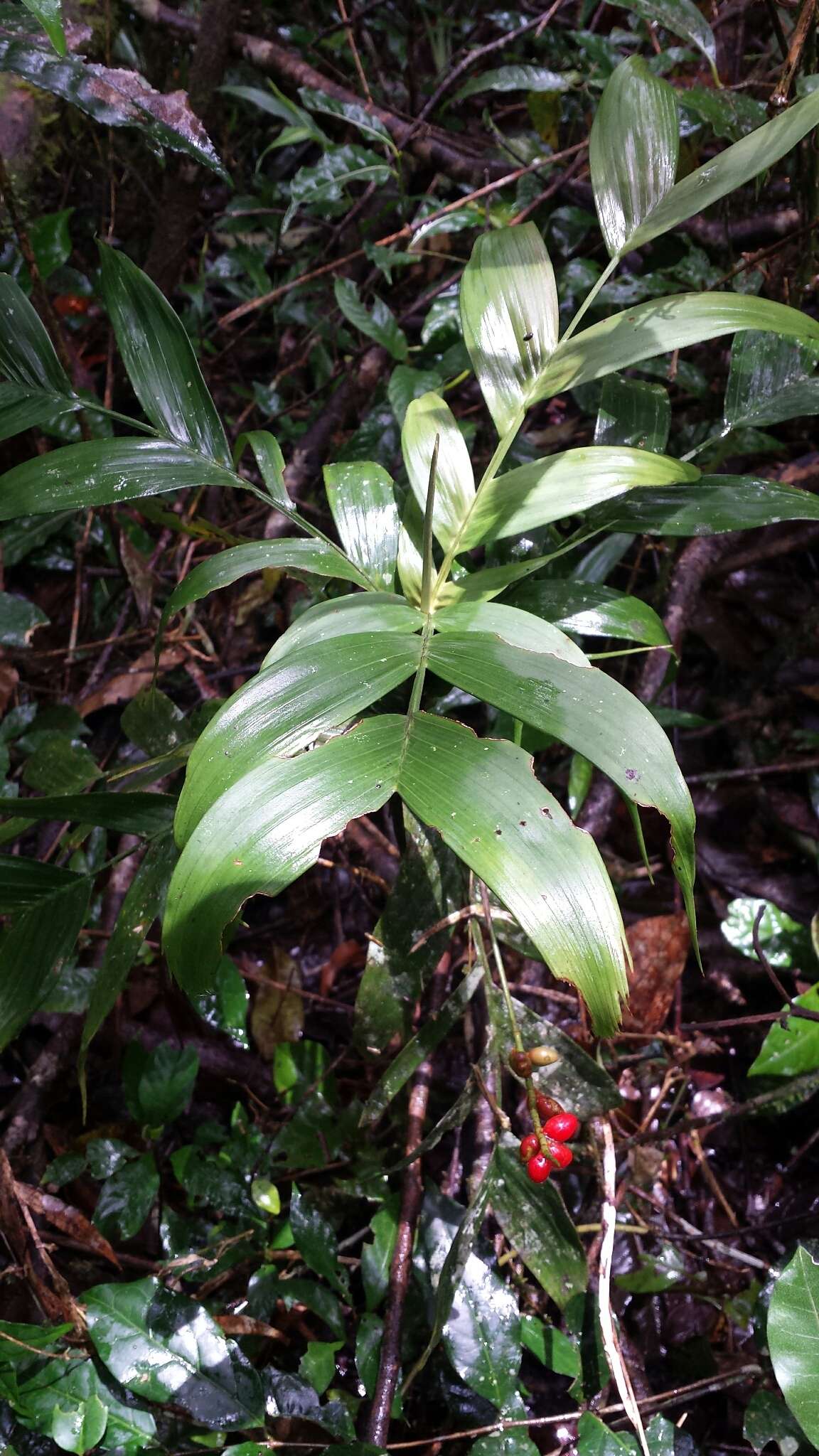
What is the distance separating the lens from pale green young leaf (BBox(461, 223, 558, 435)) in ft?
3.27

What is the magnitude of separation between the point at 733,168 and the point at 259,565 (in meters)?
0.65

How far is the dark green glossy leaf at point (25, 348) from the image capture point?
99 centimetres

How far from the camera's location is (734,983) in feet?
4.66

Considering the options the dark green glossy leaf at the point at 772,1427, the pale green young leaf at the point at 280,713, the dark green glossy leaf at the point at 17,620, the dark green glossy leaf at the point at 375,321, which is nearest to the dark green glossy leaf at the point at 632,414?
the pale green young leaf at the point at 280,713

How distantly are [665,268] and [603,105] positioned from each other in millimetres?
579

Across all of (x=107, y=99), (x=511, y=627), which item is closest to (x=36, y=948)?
(x=511, y=627)

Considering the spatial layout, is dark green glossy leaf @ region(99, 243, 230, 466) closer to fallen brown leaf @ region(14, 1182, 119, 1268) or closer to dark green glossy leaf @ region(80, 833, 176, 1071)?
dark green glossy leaf @ region(80, 833, 176, 1071)

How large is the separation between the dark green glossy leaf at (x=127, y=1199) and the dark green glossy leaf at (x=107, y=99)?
136 cm

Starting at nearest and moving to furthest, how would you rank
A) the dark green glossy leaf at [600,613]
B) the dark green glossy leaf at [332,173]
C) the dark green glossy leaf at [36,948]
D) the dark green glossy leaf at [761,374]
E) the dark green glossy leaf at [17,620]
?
the dark green glossy leaf at [36,948], the dark green glossy leaf at [600,613], the dark green glossy leaf at [761,374], the dark green glossy leaf at [17,620], the dark green glossy leaf at [332,173]

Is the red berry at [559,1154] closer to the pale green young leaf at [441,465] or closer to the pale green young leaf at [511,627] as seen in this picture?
the pale green young leaf at [511,627]

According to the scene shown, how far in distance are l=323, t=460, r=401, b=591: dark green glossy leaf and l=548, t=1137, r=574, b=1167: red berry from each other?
2.00ft

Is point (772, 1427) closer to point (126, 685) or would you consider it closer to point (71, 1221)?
point (71, 1221)

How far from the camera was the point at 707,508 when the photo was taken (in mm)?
964

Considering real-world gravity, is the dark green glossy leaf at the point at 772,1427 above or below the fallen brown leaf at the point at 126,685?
below
